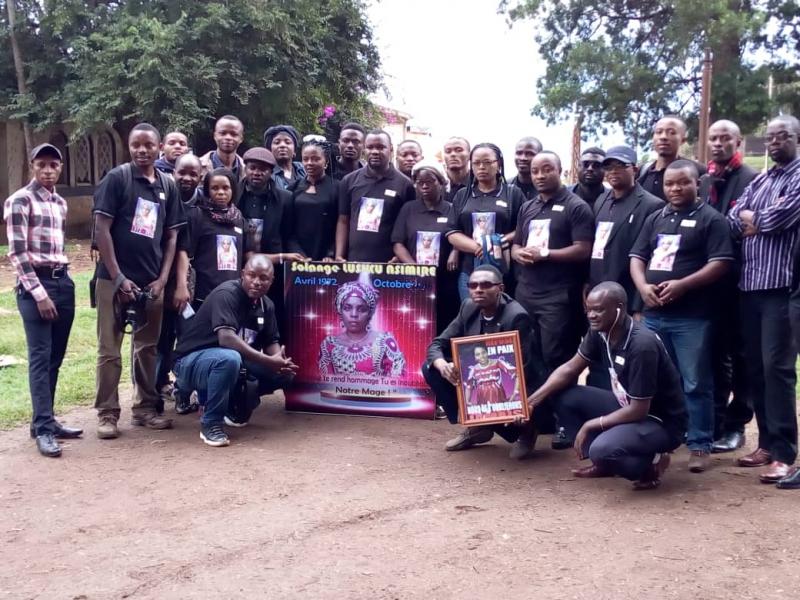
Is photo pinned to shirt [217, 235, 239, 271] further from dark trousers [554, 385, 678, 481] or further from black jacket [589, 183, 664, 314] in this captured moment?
dark trousers [554, 385, 678, 481]

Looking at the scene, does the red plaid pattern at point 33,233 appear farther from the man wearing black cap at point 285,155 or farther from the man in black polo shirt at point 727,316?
the man in black polo shirt at point 727,316

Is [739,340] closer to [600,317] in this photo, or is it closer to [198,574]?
[600,317]

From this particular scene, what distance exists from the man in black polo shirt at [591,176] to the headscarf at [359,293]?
5.86ft

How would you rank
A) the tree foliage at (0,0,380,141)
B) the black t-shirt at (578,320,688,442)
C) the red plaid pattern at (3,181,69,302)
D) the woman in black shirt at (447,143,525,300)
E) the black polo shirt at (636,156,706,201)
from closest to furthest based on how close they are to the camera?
the black t-shirt at (578,320,688,442) < the red plaid pattern at (3,181,69,302) < the black polo shirt at (636,156,706,201) < the woman in black shirt at (447,143,525,300) < the tree foliage at (0,0,380,141)

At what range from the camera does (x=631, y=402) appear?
17.1 feet

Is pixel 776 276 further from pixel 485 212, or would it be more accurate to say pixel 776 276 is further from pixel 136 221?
pixel 136 221

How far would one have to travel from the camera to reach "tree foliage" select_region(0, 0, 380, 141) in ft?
63.4

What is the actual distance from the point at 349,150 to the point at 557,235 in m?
2.39

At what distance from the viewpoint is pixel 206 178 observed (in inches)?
275

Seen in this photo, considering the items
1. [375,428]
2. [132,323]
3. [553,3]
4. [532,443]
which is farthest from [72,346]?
[553,3]

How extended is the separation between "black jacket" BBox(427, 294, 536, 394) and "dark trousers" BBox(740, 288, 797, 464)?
1427 millimetres

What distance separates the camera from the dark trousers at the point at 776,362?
215 inches

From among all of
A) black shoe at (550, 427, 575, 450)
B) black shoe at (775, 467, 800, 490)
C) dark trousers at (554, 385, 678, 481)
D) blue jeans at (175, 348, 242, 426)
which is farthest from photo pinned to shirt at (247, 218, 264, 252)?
black shoe at (775, 467, 800, 490)

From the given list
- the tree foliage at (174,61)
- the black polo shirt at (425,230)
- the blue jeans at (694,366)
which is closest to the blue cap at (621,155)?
the blue jeans at (694,366)
